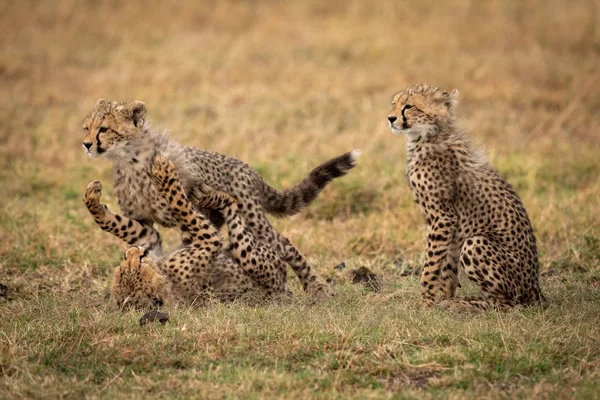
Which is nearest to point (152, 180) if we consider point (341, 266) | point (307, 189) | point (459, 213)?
point (307, 189)

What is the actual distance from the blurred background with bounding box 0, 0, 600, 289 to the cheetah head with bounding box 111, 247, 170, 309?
934 mm

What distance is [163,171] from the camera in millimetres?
5230

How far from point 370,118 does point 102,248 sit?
3945 millimetres

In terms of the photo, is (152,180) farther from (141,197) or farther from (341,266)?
(341,266)

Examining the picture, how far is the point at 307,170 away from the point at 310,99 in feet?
7.67

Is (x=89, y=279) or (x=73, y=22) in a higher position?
(x=73, y=22)

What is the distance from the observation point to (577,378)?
12.5 feet

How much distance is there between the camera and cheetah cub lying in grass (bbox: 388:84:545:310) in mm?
4941

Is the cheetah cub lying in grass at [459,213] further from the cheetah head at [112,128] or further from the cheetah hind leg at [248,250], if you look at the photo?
the cheetah head at [112,128]

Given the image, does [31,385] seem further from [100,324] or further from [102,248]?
[102,248]

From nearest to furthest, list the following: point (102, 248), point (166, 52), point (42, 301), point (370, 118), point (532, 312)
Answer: point (532, 312) → point (42, 301) → point (102, 248) → point (370, 118) → point (166, 52)

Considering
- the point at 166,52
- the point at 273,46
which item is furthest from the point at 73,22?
the point at 273,46

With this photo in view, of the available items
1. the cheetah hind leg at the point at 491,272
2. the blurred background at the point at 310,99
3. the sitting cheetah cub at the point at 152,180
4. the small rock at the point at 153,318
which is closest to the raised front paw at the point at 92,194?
the sitting cheetah cub at the point at 152,180

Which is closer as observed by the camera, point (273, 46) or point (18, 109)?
point (18, 109)
